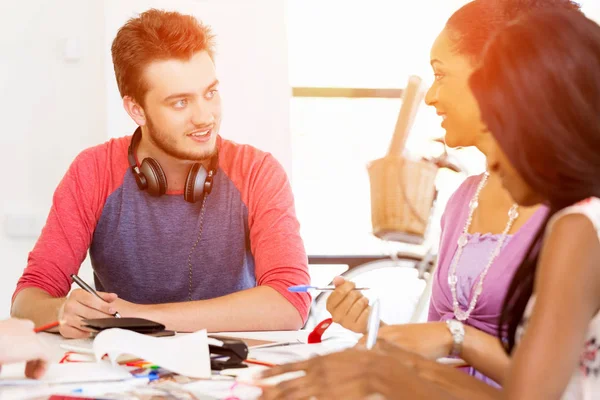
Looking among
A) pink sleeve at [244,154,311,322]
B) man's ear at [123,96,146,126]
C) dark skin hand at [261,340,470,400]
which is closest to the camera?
dark skin hand at [261,340,470,400]

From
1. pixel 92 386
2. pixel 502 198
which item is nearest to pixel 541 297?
pixel 92 386

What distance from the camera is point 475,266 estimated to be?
1.49 meters

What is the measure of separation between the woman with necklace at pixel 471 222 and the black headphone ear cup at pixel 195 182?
24.3 inches

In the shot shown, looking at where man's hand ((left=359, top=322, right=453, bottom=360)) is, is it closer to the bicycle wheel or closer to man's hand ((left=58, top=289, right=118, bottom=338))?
man's hand ((left=58, top=289, right=118, bottom=338))

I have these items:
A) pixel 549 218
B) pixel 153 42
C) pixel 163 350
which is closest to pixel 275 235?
pixel 153 42

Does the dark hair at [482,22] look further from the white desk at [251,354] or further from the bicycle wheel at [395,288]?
the bicycle wheel at [395,288]

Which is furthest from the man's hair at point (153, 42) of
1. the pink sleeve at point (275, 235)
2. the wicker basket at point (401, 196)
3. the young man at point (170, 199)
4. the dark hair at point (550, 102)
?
the dark hair at point (550, 102)

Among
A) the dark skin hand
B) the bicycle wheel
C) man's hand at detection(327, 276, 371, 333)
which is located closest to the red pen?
man's hand at detection(327, 276, 371, 333)

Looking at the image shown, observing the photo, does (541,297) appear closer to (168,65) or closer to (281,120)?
(168,65)

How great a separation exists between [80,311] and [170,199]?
561 mm

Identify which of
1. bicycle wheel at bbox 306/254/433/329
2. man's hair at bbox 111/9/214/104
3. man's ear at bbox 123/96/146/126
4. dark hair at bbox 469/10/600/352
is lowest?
bicycle wheel at bbox 306/254/433/329

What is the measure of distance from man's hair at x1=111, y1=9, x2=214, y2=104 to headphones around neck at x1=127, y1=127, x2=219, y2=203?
24 cm

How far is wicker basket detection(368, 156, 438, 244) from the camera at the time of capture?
2189mm

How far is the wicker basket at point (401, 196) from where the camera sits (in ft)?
7.18
